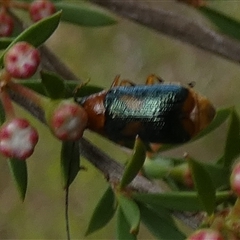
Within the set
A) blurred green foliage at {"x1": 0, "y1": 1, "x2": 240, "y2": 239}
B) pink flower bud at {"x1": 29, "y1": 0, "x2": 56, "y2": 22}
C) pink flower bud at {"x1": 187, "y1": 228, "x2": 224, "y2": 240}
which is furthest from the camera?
blurred green foliage at {"x1": 0, "y1": 1, "x2": 240, "y2": 239}

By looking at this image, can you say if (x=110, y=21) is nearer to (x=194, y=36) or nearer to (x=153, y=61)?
(x=194, y=36)

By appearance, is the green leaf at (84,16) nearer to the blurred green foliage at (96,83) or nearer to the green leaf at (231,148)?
the green leaf at (231,148)

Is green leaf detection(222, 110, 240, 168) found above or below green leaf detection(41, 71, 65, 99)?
below

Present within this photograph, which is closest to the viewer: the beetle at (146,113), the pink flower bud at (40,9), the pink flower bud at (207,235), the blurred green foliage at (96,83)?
the pink flower bud at (207,235)

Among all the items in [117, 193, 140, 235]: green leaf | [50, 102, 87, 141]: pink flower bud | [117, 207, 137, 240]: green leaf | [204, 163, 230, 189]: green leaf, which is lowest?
[117, 207, 137, 240]: green leaf

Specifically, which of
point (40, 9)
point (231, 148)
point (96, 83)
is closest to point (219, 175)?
point (231, 148)

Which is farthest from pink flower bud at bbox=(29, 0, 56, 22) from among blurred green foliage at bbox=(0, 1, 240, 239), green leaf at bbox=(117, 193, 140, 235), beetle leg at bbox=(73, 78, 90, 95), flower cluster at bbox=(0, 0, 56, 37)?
blurred green foliage at bbox=(0, 1, 240, 239)

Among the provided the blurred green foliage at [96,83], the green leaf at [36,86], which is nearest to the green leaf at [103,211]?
the green leaf at [36,86]

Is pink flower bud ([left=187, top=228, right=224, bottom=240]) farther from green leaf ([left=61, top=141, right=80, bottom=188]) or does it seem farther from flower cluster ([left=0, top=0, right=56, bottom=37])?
flower cluster ([left=0, top=0, right=56, bottom=37])
